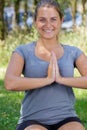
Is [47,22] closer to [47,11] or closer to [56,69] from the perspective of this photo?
[47,11]

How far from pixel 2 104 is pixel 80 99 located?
1440mm

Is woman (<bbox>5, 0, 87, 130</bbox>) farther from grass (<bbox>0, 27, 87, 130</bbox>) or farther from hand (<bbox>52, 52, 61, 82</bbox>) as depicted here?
grass (<bbox>0, 27, 87, 130</bbox>)

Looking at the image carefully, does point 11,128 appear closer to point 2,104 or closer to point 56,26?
point 2,104

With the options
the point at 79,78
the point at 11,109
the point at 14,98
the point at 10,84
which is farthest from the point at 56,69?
the point at 14,98

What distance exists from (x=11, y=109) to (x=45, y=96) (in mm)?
3561

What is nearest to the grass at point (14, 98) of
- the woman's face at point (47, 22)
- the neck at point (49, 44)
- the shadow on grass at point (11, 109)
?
the shadow on grass at point (11, 109)

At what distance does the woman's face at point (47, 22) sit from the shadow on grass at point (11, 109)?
2478 mm

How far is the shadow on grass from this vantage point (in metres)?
6.24

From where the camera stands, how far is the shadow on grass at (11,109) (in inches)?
246

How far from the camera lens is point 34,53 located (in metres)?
3.81

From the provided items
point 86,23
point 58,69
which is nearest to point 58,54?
point 58,69

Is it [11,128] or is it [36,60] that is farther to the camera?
[11,128]

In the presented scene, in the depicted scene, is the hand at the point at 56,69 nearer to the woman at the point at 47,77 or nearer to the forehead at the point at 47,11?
the woman at the point at 47,77

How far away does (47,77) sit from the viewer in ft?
12.1
